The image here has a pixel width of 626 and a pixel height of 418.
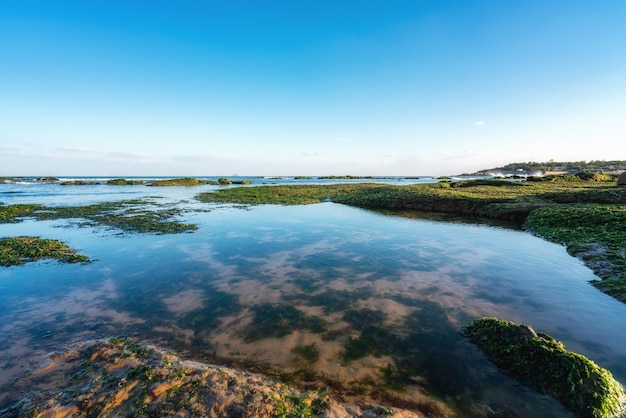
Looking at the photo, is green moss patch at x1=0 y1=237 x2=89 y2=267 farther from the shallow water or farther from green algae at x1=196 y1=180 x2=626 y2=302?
green algae at x1=196 y1=180 x2=626 y2=302

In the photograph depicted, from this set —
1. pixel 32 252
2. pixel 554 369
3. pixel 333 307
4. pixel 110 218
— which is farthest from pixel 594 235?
pixel 110 218

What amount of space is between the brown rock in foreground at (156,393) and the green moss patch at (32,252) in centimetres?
813

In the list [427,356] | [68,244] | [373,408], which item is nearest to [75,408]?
[373,408]

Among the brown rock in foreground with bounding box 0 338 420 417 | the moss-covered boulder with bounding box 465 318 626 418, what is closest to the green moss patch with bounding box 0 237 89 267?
the brown rock in foreground with bounding box 0 338 420 417

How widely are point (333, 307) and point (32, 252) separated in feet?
43.7

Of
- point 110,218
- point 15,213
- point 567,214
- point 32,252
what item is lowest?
point 32,252

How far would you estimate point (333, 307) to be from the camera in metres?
7.15

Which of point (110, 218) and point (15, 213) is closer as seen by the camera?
point (110, 218)

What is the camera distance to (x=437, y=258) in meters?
11.2

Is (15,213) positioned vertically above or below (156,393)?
above

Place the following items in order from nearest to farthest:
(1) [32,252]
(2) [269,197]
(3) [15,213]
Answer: (1) [32,252] → (3) [15,213] → (2) [269,197]

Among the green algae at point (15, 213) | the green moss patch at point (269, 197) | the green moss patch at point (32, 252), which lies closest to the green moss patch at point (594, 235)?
the green moss patch at point (32, 252)

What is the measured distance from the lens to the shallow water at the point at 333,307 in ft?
15.6

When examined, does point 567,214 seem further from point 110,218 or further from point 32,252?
point 110,218
